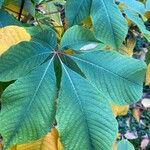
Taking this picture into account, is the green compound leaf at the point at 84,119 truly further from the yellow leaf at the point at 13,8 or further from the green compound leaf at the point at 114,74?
the yellow leaf at the point at 13,8

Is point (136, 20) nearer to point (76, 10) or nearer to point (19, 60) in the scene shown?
point (76, 10)

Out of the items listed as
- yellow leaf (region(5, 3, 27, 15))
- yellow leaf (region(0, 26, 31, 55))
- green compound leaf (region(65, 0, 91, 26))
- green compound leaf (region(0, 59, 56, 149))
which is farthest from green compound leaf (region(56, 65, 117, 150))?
yellow leaf (region(5, 3, 27, 15))

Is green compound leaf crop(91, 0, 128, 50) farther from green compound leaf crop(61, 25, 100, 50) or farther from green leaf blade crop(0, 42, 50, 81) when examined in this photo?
green leaf blade crop(0, 42, 50, 81)

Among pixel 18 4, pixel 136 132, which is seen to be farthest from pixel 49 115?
pixel 136 132

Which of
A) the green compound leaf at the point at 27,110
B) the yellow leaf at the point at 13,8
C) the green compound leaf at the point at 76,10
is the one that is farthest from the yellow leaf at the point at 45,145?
the yellow leaf at the point at 13,8

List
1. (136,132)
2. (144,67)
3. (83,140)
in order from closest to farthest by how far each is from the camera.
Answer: (83,140)
(144,67)
(136,132)

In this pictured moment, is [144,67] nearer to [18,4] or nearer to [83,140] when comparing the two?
[83,140]
